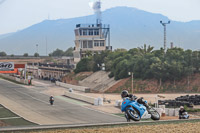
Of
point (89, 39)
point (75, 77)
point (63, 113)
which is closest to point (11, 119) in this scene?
point (63, 113)

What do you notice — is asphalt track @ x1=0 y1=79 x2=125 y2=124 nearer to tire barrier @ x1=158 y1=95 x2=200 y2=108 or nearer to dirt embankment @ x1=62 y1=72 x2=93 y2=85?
tire barrier @ x1=158 y1=95 x2=200 y2=108

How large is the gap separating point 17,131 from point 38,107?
32084 mm

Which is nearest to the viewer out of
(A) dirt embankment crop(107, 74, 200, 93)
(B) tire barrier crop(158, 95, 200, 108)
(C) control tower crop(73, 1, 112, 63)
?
(B) tire barrier crop(158, 95, 200, 108)

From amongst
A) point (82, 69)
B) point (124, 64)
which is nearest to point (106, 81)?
point (124, 64)

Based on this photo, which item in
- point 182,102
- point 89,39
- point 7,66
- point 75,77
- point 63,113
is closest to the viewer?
point 63,113

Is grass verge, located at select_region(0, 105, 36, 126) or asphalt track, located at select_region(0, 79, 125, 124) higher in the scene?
grass verge, located at select_region(0, 105, 36, 126)

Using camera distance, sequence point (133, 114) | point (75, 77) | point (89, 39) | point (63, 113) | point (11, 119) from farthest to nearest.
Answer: point (89, 39) < point (75, 77) < point (63, 113) < point (11, 119) < point (133, 114)

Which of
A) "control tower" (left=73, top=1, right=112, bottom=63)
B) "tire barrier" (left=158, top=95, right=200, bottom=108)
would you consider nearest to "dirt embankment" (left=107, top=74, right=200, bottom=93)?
"tire barrier" (left=158, top=95, right=200, bottom=108)

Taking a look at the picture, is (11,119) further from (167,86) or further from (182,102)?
(167,86)

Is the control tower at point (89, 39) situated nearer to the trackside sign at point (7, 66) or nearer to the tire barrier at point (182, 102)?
the trackside sign at point (7, 66)

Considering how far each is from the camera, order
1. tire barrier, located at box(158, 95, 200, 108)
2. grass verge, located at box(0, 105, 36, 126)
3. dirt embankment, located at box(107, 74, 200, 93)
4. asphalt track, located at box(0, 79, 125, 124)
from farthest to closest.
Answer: dirt embankment, located at box(107, 74, 200, 93) < tire barrier, located at box(158, 95, 200, 108) < asphalt track, located at box(0, 79, 125, 124) < grass verge, located at box(0, 105, 36, 126)

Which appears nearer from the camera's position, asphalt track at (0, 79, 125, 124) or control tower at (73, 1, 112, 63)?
asphalt track at (0, 79, 125, 124)

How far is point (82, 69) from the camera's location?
101m

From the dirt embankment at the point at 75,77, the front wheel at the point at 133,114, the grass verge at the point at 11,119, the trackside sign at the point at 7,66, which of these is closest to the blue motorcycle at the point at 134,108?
the front wheel at the point at 133,114
